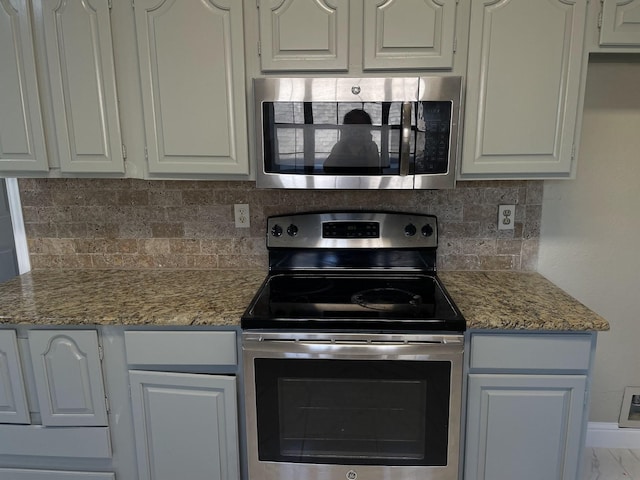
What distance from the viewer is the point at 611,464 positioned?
1983 millimetres

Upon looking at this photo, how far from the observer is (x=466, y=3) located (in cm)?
144

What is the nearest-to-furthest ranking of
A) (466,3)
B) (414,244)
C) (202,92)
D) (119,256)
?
(466,3), (202,92), (414,244), (119,256)

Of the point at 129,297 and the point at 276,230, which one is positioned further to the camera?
the point at 276,230

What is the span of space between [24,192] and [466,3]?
6.91ft

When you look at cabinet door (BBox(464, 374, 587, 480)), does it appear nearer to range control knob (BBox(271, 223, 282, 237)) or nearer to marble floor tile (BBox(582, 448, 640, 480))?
marble floor tile (BBox(582, 448, 640, 480))

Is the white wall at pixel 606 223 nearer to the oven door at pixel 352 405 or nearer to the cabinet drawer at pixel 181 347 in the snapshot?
the oven door at pixel 352 405

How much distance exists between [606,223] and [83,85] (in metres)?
2.33

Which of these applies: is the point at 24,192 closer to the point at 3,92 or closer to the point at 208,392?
the point at 3,92

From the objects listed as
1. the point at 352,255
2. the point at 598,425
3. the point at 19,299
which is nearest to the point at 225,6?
the point at 352,255

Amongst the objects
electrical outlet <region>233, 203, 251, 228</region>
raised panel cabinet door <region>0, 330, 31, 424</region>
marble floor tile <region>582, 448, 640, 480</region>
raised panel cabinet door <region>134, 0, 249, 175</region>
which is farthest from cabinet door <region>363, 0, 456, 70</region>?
marble floor tile <region>582, 448, 640, 480</region>

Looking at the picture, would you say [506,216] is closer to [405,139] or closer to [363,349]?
[405,139]

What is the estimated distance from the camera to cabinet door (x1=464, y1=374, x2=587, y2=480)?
142cm

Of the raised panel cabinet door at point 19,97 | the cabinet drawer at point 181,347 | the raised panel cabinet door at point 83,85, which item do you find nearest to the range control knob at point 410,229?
the cabinet drawer at point 181,347


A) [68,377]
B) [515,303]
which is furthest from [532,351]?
[68,377]
